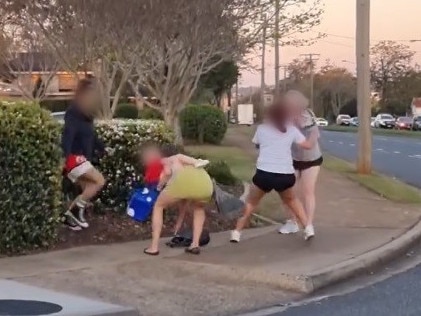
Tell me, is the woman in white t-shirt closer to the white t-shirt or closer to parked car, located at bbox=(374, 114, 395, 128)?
the white t-shirt

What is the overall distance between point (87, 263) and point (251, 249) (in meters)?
1.93

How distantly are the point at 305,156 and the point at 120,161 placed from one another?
2.21m

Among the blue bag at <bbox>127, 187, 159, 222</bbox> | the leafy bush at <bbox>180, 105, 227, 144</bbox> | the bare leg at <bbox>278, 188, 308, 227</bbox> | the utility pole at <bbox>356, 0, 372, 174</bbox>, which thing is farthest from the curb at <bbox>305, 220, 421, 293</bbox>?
the leafy bush at <bbox>180, 105, 227, 144</bbox>

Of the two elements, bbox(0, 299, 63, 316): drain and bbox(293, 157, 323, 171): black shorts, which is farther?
bbox(293, 157, 323, 171): black shorts

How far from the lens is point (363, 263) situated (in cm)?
952

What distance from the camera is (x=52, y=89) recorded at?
4709 cm

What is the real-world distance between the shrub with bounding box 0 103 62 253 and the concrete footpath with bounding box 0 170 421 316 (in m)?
0.25

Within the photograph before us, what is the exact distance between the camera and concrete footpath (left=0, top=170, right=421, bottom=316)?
792 cm

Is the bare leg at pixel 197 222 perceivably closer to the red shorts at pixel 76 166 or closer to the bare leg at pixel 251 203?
the bare leg at pixel 251 203

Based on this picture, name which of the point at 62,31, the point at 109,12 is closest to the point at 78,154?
the point at 109,12

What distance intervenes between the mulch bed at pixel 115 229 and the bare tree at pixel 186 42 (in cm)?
581

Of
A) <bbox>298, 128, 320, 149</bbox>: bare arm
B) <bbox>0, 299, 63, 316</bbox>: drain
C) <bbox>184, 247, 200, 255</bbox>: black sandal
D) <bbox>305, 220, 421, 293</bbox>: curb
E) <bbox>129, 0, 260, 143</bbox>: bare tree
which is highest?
<bbox>129, 0, 260, 143</bbox>: bare tree

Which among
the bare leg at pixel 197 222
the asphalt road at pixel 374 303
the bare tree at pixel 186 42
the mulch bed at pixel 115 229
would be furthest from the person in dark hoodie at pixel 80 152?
the bare tree at pixel 186 42

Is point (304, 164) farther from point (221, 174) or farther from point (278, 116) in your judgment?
point (221, 174)
